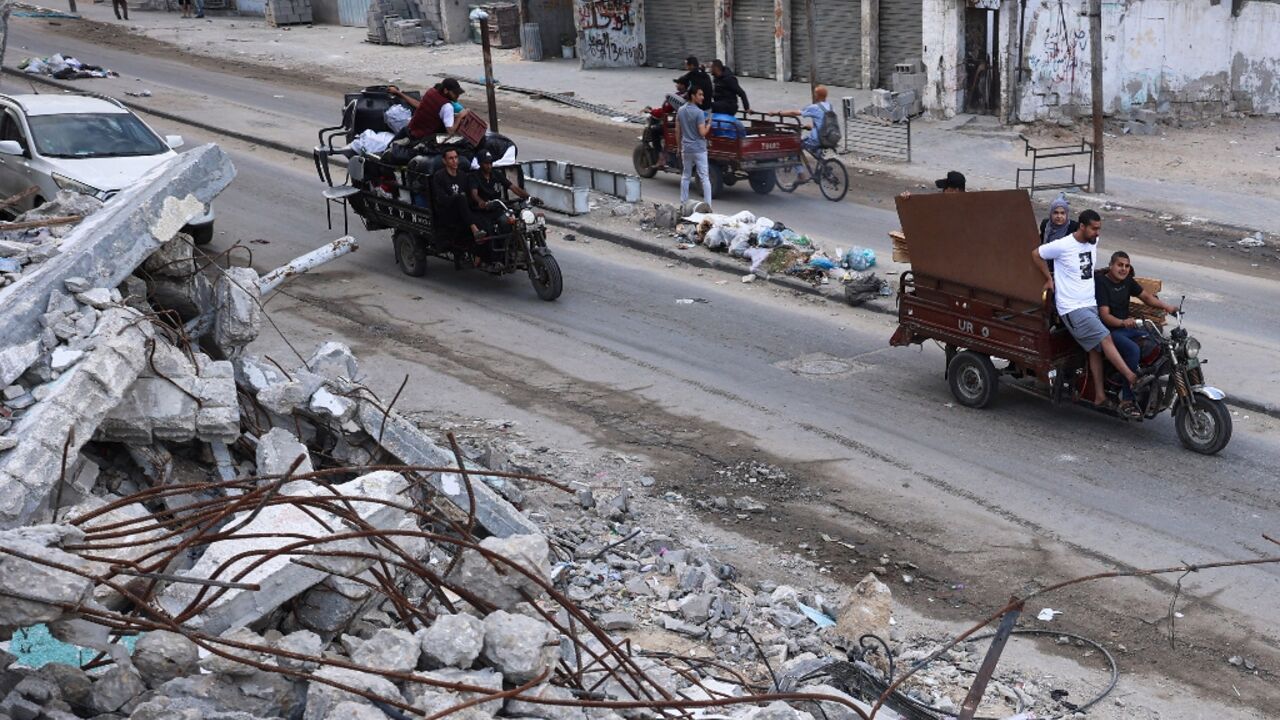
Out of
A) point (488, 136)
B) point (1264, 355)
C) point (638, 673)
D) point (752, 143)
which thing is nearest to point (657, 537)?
point (638, 673)

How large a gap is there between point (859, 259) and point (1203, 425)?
5918 millimetres

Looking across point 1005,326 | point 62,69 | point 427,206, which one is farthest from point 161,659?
point 62,69

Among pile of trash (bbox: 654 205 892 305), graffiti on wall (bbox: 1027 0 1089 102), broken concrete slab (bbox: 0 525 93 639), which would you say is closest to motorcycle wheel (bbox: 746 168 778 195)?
pile of trash (bbox: 654 205 892 305)

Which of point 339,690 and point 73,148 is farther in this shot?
point 73,148

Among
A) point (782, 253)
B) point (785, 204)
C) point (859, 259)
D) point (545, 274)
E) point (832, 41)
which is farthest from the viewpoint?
point (832, 41)

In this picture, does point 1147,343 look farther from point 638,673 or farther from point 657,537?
point 638,673

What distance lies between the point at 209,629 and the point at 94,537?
60cm

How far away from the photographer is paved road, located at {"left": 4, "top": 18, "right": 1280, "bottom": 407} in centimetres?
1345

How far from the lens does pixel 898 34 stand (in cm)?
2750

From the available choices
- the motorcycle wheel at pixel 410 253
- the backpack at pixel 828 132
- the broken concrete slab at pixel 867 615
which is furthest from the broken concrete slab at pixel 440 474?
the backpack at pixel 828 132

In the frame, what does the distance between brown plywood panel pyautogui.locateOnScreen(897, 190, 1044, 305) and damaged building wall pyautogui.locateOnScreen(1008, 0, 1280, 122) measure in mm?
13702

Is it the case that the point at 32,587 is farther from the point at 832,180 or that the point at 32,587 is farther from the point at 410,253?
the point at 832,180

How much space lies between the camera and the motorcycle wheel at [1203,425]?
35.4 feet

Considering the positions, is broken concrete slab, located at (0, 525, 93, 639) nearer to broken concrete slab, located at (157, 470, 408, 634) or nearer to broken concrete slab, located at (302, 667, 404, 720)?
broken concrete slab, located at (157, 470, 408, 634)
